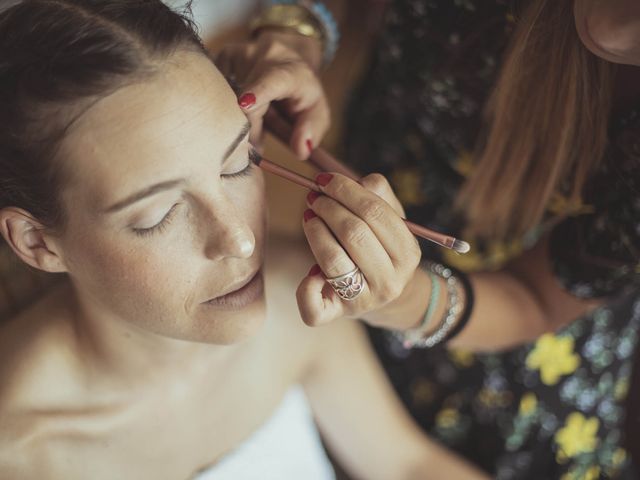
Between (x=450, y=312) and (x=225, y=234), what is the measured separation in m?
0.44

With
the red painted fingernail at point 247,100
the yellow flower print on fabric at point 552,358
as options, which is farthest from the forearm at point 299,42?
the yellow flower print on fabric at point 552,358

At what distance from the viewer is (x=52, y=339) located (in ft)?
3.18

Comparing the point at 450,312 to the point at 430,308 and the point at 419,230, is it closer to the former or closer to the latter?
the point at 430,308

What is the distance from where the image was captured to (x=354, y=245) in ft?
2.46

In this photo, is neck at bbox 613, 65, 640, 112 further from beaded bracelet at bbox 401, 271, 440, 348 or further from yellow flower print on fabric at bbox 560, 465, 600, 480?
yellow flower print on fabric at bbox 560, 465, 600, 480

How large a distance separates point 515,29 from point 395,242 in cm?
44

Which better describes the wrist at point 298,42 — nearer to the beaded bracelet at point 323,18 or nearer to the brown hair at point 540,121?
the beaded bracelet at point 323,18

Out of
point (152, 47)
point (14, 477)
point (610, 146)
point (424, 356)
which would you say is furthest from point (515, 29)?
point (14, 477)

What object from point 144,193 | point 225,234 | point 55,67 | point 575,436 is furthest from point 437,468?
point 55,67

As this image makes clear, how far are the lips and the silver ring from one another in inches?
5.9

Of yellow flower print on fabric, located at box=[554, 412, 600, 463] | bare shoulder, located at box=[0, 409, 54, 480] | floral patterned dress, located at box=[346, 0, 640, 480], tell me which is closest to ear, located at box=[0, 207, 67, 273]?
bare shoulder, located at box=[0, 409, 54, 480]

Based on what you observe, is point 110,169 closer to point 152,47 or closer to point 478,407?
point 152,47

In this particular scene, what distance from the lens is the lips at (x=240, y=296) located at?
2.84 ft

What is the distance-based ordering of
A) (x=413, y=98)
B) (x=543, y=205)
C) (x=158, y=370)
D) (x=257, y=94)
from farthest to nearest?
(x=413, y=98) → (x=543, y=205) → (x=158, y=370) → (x=257, y=94)
